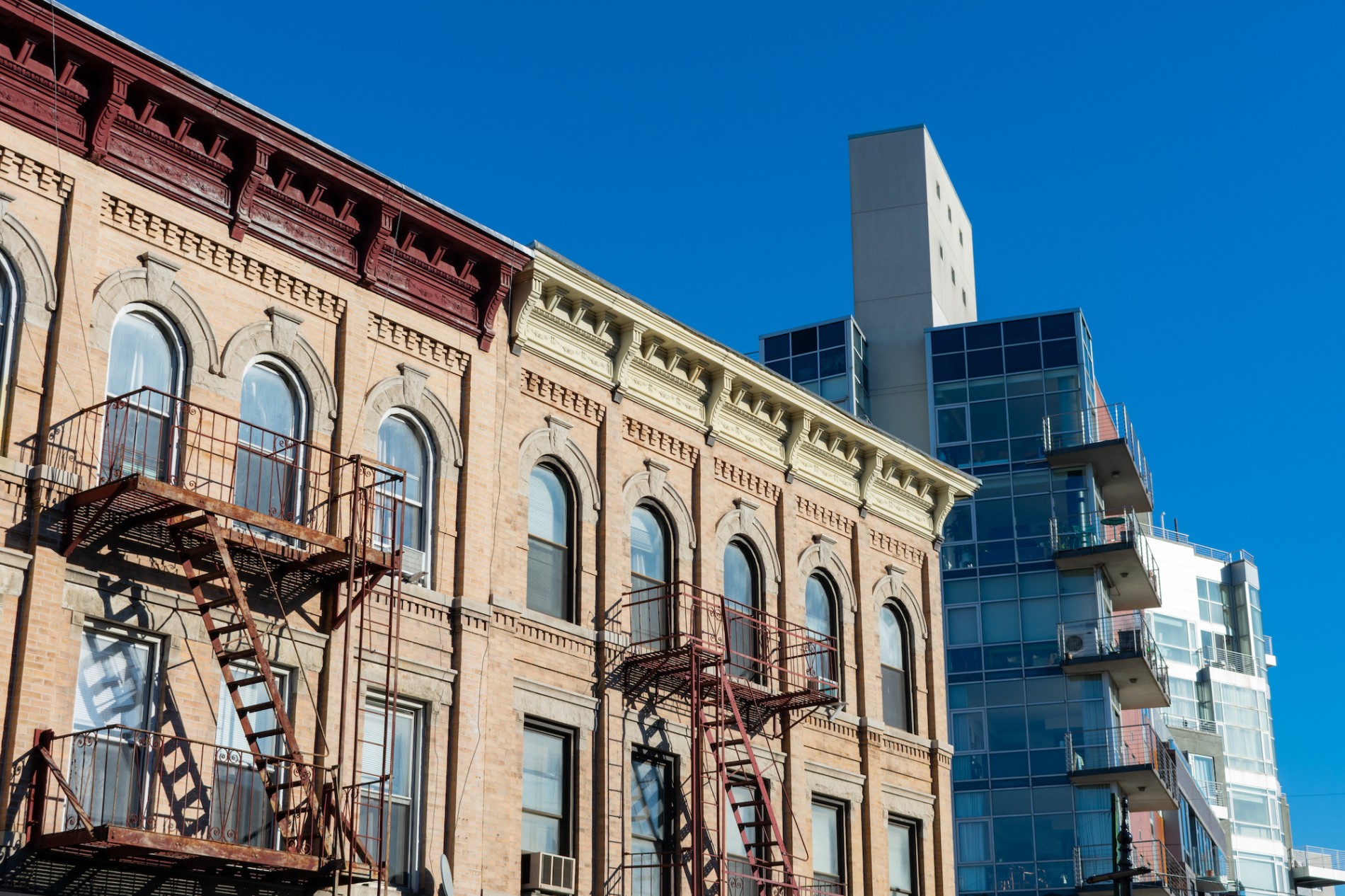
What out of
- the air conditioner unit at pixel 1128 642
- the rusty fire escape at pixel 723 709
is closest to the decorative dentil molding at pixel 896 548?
the rusty fire escape at pixel 723 709

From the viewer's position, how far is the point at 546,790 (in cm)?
2283

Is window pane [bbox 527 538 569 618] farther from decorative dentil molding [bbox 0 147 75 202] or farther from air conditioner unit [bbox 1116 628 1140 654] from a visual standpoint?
air conditioner unit [bbox 1116 628 1140 654]

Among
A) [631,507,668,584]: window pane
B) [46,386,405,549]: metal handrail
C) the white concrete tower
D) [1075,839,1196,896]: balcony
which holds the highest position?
the white concrete tower

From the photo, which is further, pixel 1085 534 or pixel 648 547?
pixel 1085 534

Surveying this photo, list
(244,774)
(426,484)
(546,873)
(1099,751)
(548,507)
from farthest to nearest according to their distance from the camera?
1. (1099,751)
2. (548,507)
3. (426,484)
4. (546,873)
5. (244,774)

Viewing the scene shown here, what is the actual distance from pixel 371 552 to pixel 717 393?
8.89 metres

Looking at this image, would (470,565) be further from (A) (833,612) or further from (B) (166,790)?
(A) (833,612)

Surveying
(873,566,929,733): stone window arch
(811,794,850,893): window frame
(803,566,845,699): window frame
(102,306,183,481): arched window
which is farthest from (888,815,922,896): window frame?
(102,306,183,481): arched window

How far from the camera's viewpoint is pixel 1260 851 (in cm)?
8431

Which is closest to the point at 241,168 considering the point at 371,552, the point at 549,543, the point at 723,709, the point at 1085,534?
the point at 371,552

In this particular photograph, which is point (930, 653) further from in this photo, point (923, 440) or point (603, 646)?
point (923, 440)

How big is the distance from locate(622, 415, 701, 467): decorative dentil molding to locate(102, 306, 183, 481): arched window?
7840 millimetres

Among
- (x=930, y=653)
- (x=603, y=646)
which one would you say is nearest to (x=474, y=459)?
(x=603, y=646)

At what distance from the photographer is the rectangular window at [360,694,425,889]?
2002cm
